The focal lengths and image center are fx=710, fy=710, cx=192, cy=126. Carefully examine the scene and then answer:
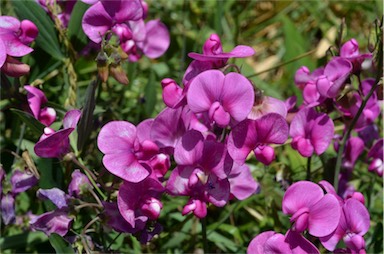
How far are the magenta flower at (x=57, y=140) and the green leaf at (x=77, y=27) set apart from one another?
352 mm

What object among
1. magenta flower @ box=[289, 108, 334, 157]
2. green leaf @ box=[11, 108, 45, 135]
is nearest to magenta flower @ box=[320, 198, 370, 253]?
magenta flower @ box=[289, 108, 334, 157]

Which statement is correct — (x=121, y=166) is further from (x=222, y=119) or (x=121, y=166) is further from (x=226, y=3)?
(x=226, y=3)

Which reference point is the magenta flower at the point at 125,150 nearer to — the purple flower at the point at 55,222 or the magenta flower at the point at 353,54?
the purple flower at the point at 55,222

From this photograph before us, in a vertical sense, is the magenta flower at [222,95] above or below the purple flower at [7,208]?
above

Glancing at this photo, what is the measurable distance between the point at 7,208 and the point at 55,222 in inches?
6.7

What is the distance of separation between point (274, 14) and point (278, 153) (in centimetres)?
90

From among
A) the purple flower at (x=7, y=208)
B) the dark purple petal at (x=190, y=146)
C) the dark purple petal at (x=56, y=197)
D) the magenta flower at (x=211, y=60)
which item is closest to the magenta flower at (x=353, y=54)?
the magenta flower at (x=211, y=60)

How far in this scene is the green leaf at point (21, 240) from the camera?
1436mm

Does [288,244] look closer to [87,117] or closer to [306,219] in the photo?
[306,219]

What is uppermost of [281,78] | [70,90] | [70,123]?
[70,123]

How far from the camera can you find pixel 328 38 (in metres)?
2.50

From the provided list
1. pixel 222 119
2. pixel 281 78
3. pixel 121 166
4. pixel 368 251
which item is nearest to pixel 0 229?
pixel 121 166

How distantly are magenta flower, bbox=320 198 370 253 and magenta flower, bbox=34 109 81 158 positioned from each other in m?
0.46

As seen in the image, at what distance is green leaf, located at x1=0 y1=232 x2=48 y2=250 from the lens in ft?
4.71
